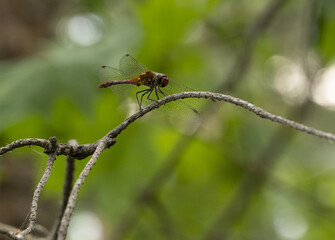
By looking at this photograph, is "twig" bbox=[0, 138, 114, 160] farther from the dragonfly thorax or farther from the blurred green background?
the blurred green background

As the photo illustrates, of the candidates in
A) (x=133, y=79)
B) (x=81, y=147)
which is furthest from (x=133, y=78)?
(x=81, y=147)

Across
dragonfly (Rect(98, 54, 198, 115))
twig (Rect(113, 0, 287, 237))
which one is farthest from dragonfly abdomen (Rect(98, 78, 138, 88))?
twig (Rect(113, 0, 287, 237))

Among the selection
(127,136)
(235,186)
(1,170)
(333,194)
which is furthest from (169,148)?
(333,194)

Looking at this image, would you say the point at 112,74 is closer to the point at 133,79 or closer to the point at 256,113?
the point at 133,79

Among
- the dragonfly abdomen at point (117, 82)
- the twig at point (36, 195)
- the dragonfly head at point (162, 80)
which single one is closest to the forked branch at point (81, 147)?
the twig at point (36, 195)

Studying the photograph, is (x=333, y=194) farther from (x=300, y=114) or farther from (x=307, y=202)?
(x=300, y=114)

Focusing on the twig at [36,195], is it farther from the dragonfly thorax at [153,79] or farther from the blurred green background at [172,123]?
the blurred green background at [172,123]

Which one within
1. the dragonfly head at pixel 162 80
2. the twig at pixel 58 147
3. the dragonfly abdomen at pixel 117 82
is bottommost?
the twig at pixel 58 147
